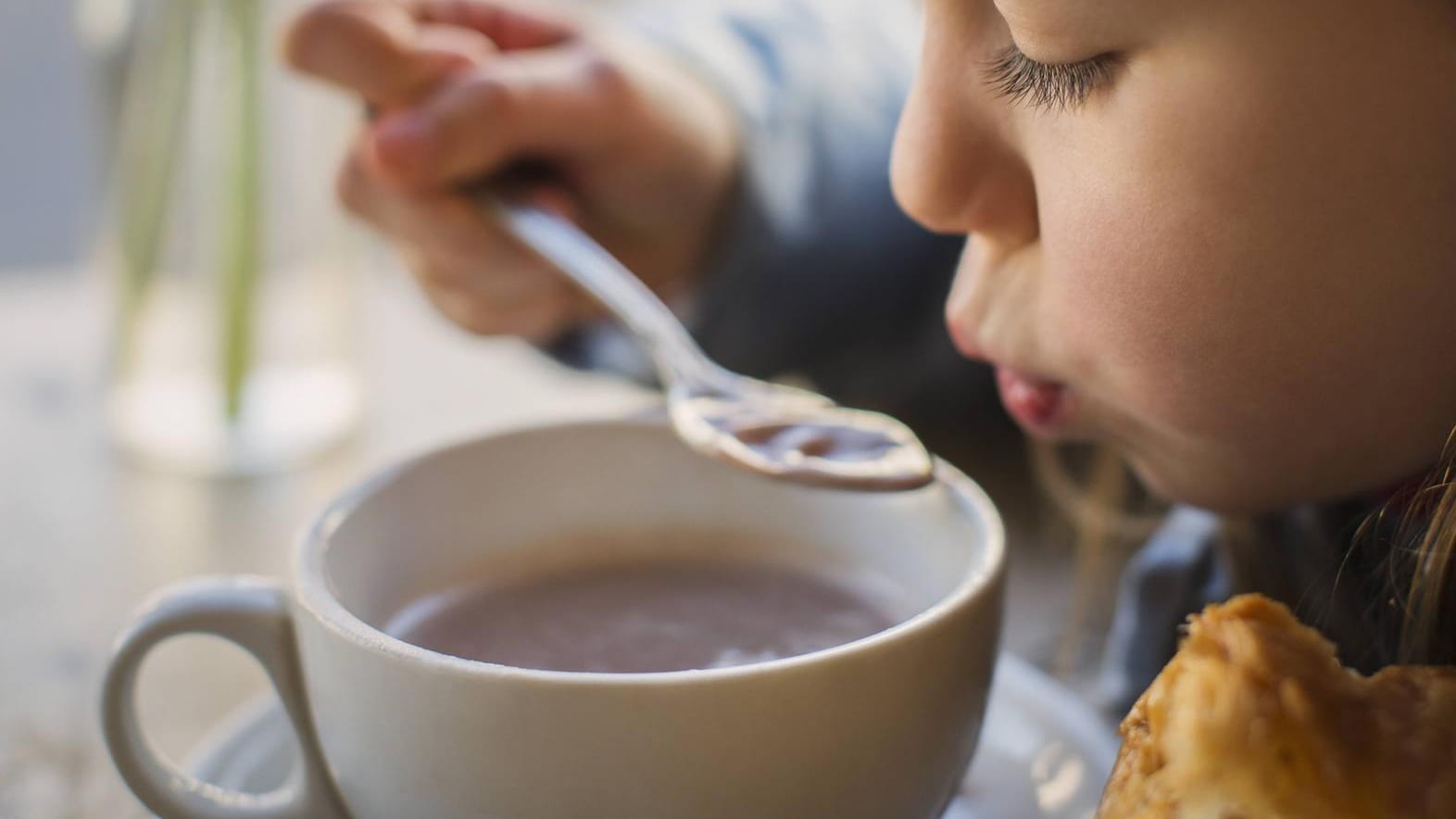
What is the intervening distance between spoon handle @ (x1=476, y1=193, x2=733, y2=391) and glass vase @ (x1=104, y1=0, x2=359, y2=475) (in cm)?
19

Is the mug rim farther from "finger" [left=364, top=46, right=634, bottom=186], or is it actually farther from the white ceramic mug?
"finger" [left=364, top=46, right=634, bottom=186]

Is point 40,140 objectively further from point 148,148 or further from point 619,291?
point 619,291

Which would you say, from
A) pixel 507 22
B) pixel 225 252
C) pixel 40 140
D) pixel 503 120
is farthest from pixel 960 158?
pixel 40 140

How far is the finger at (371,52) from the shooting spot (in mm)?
684

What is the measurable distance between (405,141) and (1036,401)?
14.7 inches

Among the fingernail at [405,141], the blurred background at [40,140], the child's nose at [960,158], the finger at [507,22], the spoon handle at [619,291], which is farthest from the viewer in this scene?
the blurred background at [40,140]

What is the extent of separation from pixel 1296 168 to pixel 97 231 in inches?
36.4

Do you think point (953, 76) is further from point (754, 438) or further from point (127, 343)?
point (127, 343)

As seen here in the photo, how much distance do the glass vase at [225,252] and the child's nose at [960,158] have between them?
513 mm

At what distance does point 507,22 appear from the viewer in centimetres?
81

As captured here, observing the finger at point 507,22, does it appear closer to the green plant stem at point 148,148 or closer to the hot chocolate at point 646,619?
the green plant stem at point 148,148

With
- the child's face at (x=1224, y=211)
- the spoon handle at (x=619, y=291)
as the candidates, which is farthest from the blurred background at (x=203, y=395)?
the child's face at (x=1224, y=211)

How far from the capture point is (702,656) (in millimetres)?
A: 439

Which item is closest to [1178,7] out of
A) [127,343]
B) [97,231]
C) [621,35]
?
[621,35]
